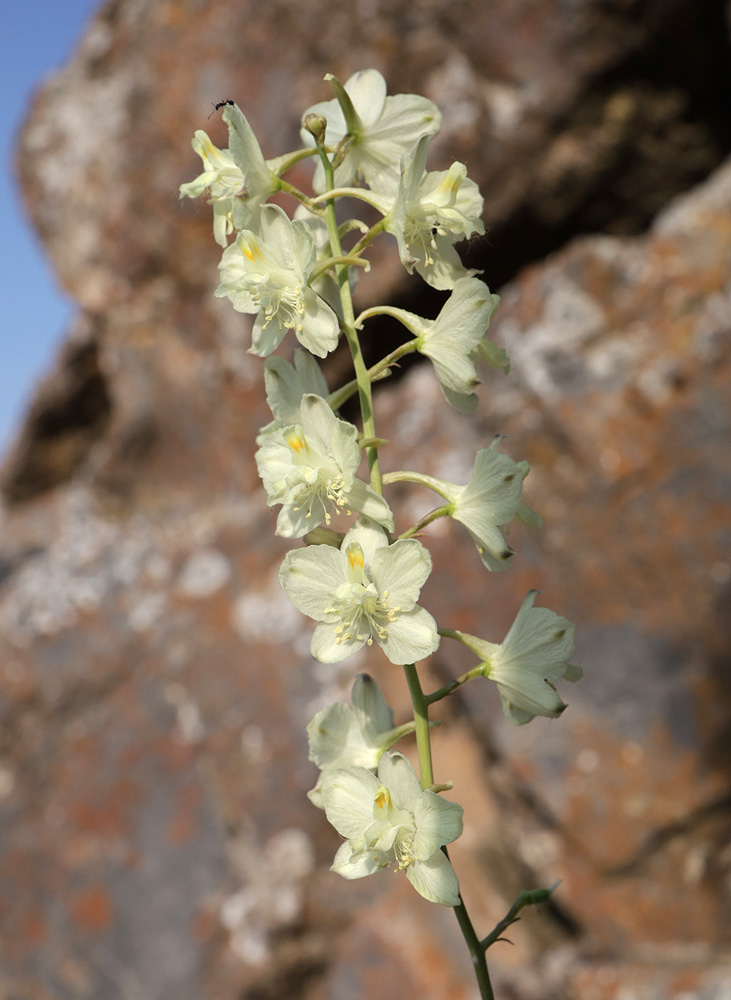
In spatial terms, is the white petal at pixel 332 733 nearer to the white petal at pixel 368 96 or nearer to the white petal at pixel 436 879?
the white petal at pixel 436 879

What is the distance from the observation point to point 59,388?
2.93 meters

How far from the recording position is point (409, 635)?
78cm

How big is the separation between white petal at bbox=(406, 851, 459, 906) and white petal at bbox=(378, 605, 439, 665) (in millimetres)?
168

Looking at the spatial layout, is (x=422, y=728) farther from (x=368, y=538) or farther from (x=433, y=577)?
(x=433, y=577)

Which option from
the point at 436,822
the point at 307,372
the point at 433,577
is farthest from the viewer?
the point at 433,577

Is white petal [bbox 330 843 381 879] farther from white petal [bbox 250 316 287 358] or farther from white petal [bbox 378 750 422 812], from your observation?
white petal [bbox 250 316 287 358]

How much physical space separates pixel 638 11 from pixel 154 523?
6.33 feet

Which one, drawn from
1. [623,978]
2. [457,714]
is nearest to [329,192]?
[457,714]

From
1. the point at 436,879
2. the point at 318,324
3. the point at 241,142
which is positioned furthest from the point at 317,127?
the point at 436,879

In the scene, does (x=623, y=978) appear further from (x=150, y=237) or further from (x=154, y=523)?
(x=150, y=237)

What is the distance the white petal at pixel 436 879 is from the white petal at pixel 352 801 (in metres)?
0.06

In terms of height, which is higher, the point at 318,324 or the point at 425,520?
the point at 318,324

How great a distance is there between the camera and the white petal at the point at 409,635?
2.51 feet

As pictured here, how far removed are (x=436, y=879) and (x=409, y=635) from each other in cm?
21
